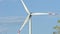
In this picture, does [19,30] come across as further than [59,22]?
No

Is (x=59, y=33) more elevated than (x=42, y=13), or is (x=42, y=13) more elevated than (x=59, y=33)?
(x=59, y=33)

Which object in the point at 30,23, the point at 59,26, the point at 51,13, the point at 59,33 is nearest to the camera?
the point at 51,13

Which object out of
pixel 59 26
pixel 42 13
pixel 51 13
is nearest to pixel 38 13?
pixel 42 13

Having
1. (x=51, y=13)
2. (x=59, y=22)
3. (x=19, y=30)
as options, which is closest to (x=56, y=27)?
(x=59, y=22)

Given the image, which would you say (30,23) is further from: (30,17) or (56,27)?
(56,27)

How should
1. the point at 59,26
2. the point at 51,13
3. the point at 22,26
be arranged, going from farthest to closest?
1. the point at 59,26
2. the point at 22,26
3. the point at 51,13

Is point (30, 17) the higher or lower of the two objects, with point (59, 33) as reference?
lower

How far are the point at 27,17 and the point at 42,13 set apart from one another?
2804 mm

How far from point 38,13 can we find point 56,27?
1048 inches

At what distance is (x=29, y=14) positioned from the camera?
112ft

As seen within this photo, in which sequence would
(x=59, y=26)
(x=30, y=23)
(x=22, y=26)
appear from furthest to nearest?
(x=59, y=26) → (x=22, y=26) → (x=30, y=23)

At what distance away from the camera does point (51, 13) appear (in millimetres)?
31156

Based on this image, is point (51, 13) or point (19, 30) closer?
point (51, 13)

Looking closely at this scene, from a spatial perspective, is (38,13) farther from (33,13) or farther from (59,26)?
(59,26)
